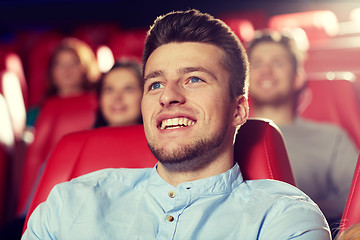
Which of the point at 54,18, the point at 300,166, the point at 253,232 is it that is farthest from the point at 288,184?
the point at 54,18

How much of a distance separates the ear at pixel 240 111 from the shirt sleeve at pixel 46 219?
395 millimetres

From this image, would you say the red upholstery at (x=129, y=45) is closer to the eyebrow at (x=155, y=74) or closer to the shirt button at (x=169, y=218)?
the eyebrow at (x=155, y=74)

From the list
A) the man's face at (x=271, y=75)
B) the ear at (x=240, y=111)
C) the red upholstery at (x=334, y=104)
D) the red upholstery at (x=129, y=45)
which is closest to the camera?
the ear at (x=240, y=111)

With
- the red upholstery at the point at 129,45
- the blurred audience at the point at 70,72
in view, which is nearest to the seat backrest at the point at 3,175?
the blurred audience at the point at 70,72

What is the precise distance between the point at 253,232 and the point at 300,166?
2.57 feet

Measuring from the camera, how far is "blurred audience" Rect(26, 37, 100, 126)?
8.50 ft

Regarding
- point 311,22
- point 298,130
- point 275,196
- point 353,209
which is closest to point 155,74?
point 275,196

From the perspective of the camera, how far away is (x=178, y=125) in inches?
39.4

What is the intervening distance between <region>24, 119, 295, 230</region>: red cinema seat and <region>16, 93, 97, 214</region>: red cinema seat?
0.68 meters

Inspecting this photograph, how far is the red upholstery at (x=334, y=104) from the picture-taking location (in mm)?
1692

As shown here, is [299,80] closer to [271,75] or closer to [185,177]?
[271,75]

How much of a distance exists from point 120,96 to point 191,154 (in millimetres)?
930

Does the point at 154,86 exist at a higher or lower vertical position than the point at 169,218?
higher

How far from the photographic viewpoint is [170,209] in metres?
0.97
